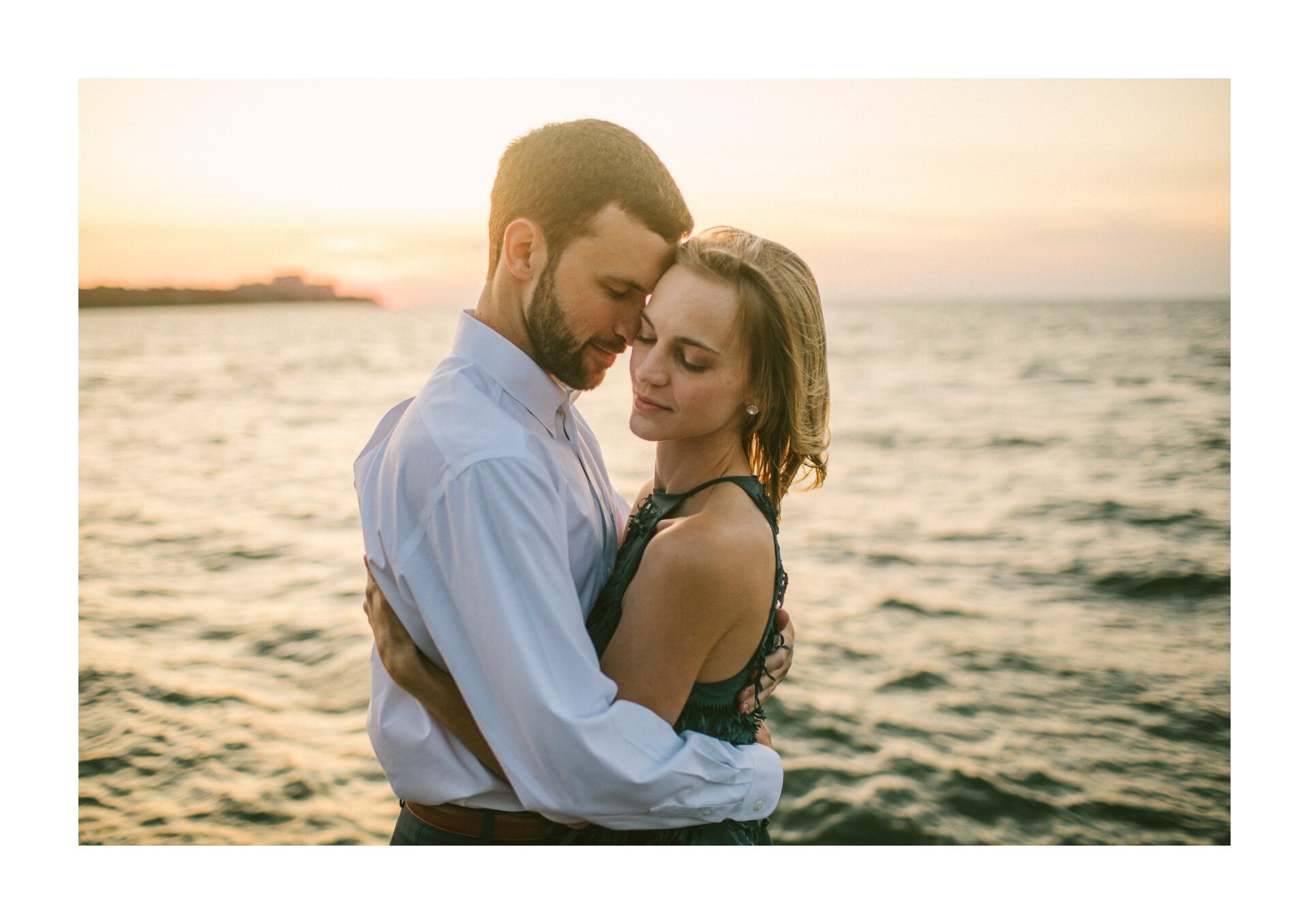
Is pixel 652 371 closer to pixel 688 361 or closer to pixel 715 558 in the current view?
pixel 688 361

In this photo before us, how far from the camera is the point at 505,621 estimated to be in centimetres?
156

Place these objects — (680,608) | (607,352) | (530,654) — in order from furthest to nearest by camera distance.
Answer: (607,352), (680,608), (530,654)

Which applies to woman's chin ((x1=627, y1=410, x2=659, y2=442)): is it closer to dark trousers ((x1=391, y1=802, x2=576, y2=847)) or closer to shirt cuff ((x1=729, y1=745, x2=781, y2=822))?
shirt cuff ((x1=729, y1=745, x2=781, y2=822))

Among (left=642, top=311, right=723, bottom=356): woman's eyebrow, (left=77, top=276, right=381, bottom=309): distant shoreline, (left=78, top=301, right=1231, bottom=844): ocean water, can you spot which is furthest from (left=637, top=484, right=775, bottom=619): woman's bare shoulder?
(left=78, top=301, right=1231, bottom=844): ocean water

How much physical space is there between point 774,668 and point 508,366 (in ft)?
2.69

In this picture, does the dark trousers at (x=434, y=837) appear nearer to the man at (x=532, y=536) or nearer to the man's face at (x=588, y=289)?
the man at (x=532, y=536)

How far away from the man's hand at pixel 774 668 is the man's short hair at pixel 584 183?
821 mm

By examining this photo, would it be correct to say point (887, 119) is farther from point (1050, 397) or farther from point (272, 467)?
point (1050, 397)

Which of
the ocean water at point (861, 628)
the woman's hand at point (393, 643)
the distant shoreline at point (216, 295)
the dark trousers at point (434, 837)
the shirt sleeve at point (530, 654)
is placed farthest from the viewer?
the ocean water at point (861, 628)

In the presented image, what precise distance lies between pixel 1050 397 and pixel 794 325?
52.4 feet

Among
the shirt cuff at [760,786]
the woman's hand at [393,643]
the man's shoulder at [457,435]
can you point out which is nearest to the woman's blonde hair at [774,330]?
the man's shoulder at [457,435]

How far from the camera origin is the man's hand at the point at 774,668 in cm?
191

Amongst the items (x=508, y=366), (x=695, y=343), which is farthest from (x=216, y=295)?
(x=695, y=343)
